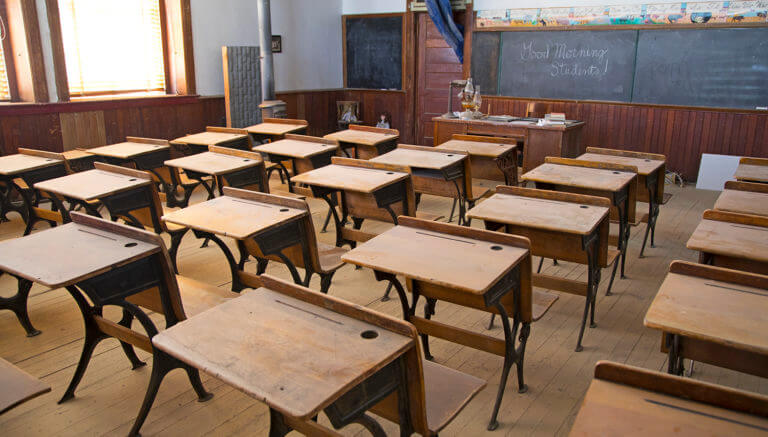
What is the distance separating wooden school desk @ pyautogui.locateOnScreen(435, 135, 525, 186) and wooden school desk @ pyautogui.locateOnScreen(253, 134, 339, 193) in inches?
32.9

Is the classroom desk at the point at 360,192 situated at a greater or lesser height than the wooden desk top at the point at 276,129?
lesser

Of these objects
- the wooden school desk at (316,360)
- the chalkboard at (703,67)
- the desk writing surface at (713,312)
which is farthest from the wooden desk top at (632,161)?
the chalkboard at (703,67)

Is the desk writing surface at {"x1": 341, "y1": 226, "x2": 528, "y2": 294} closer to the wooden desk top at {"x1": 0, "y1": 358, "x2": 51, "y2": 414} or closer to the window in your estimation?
the wooden desk top at {"x1": 0, "y1": 358, "x2": 51, "y2": 414}

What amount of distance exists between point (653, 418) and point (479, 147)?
3.27 m

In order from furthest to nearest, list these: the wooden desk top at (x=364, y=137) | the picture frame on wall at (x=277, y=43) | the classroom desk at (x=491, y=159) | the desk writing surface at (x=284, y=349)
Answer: the picture frame on wall at (x=277, y=43) < the wooden desk top at (x=364, y=137) < the classroom desk at (x=491, y=159) < the desk writing surface at (x=284, y=349)

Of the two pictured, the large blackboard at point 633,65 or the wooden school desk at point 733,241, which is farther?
the large blackboard at point 633,65

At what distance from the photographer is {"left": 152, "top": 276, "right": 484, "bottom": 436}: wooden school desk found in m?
1.26

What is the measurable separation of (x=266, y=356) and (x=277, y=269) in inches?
95.4

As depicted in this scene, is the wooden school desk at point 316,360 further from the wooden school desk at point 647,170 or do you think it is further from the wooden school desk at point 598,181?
the wooden school desk at point 647,170

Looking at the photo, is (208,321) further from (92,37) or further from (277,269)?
(92,37)

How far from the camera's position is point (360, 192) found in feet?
10.3

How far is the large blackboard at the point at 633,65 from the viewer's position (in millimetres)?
6082

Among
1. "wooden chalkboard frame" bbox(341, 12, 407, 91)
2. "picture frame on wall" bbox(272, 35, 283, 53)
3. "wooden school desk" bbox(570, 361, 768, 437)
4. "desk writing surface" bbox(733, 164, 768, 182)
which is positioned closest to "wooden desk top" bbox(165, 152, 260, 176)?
"wooden school desk" bbox(570, 361, 768, 437)

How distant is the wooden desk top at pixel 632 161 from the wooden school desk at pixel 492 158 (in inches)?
21.2
